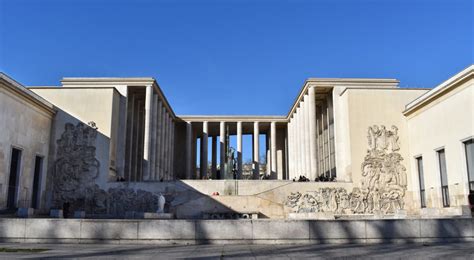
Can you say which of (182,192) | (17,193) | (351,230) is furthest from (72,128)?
Answer: (351,230)

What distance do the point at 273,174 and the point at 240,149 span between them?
6339 mm

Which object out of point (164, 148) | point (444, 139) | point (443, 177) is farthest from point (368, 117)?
point (164, 148)

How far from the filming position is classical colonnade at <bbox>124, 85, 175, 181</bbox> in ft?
117

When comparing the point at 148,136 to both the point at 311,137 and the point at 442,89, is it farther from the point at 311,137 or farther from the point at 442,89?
the point at 442,89

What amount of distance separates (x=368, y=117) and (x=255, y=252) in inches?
933

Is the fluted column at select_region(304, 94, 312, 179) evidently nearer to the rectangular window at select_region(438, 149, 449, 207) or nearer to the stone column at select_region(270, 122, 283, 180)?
the stone column at select_region(270, 122, 283, 180)

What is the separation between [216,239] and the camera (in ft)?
39.5

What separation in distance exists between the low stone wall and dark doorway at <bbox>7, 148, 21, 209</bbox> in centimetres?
1536

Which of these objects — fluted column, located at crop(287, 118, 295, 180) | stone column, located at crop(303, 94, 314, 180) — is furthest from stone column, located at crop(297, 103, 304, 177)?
fluted column, located at crop(287, 118, 295, 180)

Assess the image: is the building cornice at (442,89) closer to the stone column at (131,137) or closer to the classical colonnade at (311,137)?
the classical colonnade at (311,137)

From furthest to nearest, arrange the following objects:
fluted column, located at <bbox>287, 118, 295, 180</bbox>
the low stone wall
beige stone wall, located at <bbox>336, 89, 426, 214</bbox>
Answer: fluted column, located at <bbox>287, 118, 295, 180</bbox> < beige stone wall, located at <bbox>336, 89, 426, 214</bbox> < the low stone wall

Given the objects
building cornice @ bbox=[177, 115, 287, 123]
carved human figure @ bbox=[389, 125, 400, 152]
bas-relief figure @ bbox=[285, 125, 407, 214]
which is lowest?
bas-relief figure @ bbox=[285, 125, 407, 214]

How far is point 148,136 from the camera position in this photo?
3547cm

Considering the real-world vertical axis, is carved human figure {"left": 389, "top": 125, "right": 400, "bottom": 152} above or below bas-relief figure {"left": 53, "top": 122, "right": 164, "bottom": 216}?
above
